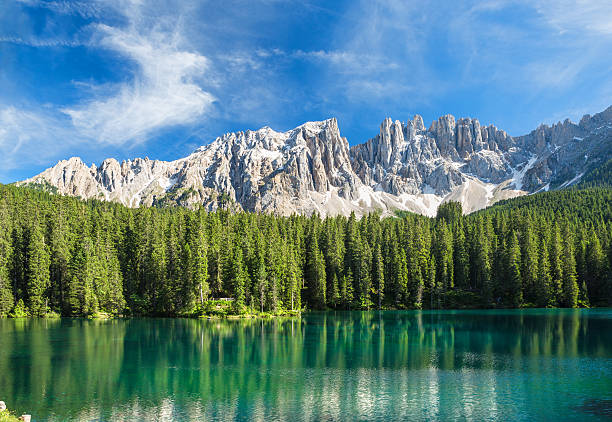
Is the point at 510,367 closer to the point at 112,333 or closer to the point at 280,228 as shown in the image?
the point at 112,333

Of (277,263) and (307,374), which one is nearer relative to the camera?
(307,374)

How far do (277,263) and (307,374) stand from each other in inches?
2680

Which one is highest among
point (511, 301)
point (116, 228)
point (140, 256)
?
point (116, 228)

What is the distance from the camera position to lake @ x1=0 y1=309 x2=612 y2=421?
28.8 meters

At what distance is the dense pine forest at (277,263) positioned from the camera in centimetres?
9988

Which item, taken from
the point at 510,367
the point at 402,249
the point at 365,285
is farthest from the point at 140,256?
the point at 510,367

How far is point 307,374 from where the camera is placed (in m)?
39.3

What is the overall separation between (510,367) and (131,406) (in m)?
33.7

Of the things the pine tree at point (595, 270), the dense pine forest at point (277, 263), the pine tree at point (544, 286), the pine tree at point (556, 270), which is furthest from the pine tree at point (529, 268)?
the pine tree at point (595, 270)

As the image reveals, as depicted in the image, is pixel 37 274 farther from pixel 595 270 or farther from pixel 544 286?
pixel 595 270

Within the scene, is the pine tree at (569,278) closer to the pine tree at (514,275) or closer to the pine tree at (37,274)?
the pine tree at (514,275)

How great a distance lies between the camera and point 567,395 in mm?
32344

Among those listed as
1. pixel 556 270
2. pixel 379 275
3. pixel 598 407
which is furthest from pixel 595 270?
pixel 598 407

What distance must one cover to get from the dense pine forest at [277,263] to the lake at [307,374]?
31.1m
